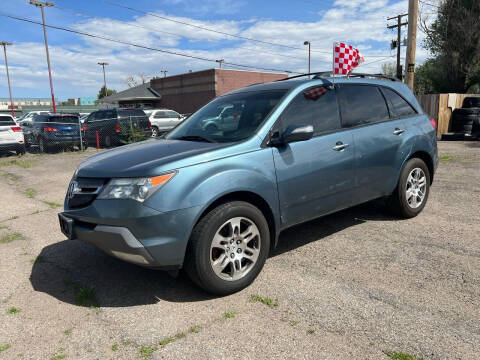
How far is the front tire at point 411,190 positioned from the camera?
477cm

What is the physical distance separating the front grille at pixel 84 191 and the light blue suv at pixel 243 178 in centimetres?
1

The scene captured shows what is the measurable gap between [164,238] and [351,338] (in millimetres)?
1499

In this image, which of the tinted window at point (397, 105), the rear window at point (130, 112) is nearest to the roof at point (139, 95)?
the rear window at point (130, 112)

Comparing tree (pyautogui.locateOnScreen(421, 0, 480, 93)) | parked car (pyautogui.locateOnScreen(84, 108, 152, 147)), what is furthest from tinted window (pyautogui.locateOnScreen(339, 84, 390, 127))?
tree (pyautogui.locateOnScreen(421, 0, 480, 93))

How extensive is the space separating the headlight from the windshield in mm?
868

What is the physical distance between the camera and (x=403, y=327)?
8.73ft

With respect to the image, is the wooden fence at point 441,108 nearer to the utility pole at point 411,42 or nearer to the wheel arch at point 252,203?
the utility pole at point 411,42

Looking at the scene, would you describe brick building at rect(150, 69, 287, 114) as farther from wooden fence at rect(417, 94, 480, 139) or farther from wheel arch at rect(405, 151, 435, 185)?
wheel arch at rect(405, 151, 435, 185)

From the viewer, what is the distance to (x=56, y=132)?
49.8 feet

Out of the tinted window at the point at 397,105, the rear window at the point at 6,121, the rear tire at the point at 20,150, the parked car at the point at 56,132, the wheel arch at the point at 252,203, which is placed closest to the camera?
the wheel arch at the point at 252,203

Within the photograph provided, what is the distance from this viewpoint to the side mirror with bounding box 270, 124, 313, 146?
340cm

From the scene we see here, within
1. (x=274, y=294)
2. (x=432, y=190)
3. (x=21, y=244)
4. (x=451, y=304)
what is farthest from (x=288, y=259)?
(x=432, y=190)

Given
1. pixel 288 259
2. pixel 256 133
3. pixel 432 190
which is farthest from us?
pixel 432 190

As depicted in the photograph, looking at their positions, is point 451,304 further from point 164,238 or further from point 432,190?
point 432,190
